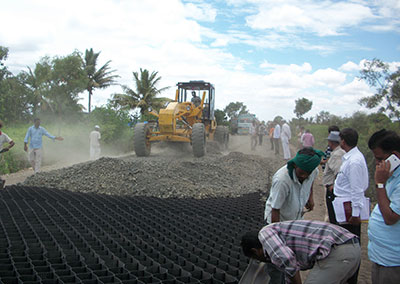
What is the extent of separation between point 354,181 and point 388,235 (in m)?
0.98

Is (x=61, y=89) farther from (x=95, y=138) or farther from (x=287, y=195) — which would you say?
(x=287, y=195)

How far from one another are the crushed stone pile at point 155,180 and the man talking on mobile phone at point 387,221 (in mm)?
4913

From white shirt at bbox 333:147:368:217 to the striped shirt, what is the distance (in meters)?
1.07

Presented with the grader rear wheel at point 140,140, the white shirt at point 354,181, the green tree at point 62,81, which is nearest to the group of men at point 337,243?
the white shirt at point 354,181

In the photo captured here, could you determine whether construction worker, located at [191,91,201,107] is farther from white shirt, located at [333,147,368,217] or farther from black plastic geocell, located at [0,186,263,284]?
white shirt, located at [333,147,368,217]

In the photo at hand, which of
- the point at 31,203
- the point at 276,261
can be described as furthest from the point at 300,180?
the point at 31,203

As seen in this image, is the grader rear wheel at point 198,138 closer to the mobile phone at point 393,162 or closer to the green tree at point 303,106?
the mobile phone at point 393,162

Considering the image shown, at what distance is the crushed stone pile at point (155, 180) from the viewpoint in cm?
739

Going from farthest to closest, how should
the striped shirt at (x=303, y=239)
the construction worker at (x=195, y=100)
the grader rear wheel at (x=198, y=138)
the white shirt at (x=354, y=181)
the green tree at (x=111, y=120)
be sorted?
the green tree at (x=111, y=120), the construction worker at (x=195, y=100), the grader rear wheel at (x=198, y=138), the white shirt at (x=354, y=181), the striped shirt at (x=303, y=239)

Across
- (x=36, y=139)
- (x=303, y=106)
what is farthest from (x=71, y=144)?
(x=303, y=106)

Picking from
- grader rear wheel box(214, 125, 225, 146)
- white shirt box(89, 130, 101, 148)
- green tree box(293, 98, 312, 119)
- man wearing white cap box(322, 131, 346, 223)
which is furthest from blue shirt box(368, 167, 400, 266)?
green tree box(293, 98, 312, 119)

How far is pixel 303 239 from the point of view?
2240 mm

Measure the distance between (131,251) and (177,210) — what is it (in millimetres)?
2045

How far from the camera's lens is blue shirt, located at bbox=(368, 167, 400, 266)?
2275mm
